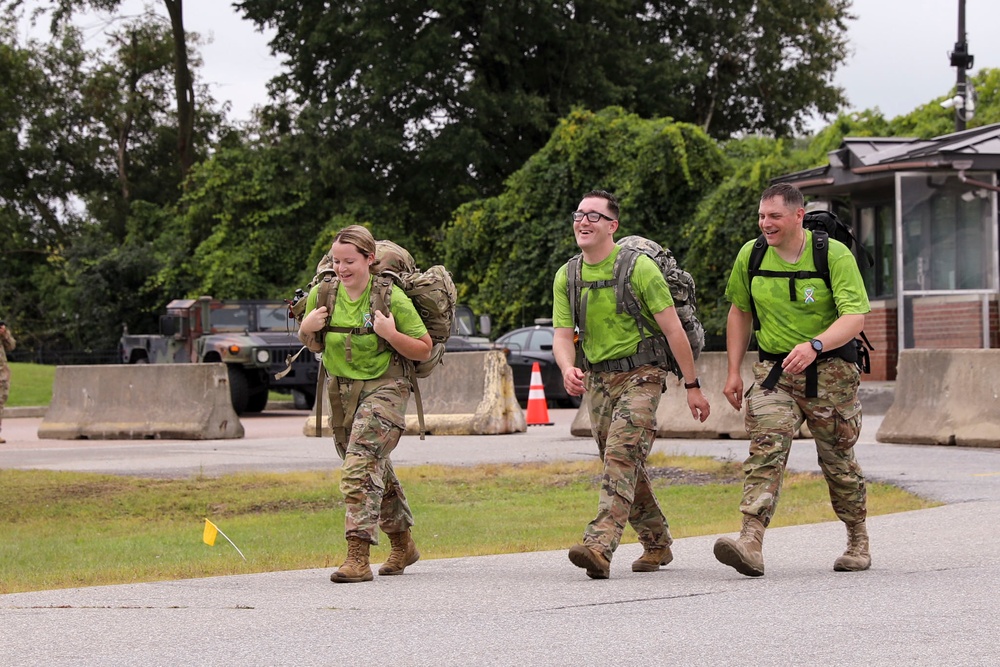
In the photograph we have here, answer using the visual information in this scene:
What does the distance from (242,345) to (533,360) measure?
5.17 meters

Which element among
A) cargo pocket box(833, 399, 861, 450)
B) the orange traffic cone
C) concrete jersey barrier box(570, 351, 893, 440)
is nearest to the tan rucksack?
cargo pocket box(833, 399, 861, 450)

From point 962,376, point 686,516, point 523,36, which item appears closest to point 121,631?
point 686,516

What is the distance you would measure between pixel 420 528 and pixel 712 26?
123 ft

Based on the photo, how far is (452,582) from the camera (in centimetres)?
707

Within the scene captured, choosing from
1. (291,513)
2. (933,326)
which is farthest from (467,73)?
(291,513)

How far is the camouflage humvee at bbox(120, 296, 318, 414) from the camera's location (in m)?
23.5

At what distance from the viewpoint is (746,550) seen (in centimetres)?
691

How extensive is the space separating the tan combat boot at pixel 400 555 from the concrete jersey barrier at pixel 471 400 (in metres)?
10.9

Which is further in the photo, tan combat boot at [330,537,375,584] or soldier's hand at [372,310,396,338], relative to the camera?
soldier's hand at [372,310,396,338]

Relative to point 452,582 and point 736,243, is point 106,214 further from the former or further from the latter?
point 452,582

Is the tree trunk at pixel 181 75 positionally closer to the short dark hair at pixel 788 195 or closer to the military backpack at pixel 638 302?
the military backpack at pixel 638 302

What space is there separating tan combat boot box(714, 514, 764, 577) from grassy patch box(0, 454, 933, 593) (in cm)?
191

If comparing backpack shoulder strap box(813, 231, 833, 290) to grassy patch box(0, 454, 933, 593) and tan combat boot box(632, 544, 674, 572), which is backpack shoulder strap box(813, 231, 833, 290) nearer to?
tan combat boot box(632, 544, 674, 572)

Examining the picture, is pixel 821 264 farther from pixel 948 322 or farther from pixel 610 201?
pixel 948 322
